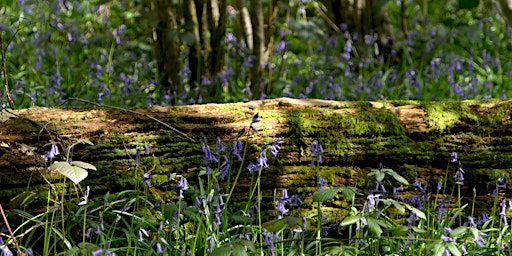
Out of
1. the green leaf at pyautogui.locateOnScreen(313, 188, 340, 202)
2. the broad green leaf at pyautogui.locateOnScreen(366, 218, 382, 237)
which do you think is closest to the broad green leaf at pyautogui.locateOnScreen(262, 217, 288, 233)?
the green leaf at pyautogui.locateOnScreen(313, 188, 340, 202)

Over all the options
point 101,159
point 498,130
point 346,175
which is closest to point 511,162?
point 498,130

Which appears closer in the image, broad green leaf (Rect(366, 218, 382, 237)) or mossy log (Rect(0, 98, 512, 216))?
broad green leaf (Rect(366, 218, 382, 237))

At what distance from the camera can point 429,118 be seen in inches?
137

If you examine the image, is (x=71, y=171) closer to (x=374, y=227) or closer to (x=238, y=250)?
(x=238, y=250)

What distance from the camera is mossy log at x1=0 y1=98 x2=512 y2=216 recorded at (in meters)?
3.15

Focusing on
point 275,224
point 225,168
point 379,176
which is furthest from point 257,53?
point 379,176

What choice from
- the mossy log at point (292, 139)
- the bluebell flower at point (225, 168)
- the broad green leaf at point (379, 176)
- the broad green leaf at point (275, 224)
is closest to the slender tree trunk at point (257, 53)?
the mossy log at point (292, 139)

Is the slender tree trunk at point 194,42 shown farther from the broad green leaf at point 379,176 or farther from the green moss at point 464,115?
the broad green leaf at point 379,176

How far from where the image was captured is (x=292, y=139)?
3375 millimetres

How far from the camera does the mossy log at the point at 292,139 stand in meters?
3.15

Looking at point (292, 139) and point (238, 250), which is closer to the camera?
point (238, 250)

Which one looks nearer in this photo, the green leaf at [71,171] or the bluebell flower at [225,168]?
the green leaf at [71,171]

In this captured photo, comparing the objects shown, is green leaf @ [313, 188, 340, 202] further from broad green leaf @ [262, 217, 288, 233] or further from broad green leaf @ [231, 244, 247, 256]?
broad green leaf @ [231, 244, 247, 256]

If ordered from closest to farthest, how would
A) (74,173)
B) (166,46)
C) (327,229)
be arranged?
(74,173) < (327,229) < (166,46)
